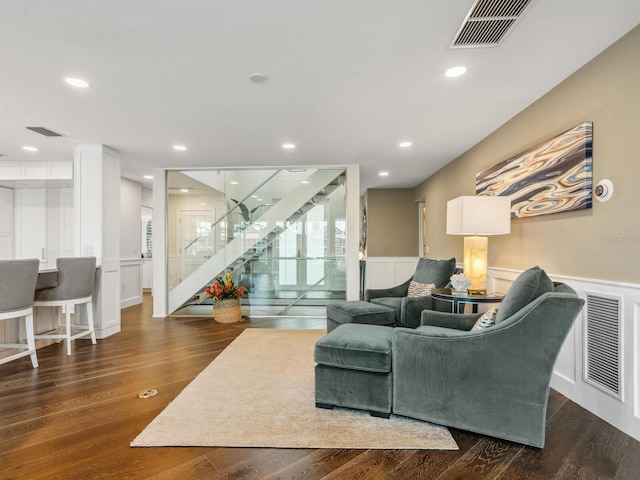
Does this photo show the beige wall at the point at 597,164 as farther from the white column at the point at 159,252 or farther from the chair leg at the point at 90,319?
the white column at the point at 159,252

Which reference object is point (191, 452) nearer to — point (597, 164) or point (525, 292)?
point (525, 292)

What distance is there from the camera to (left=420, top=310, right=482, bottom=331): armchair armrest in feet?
8.77

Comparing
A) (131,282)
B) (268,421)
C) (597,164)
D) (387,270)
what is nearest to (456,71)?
(597,164)

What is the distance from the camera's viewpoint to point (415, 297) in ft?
12.3

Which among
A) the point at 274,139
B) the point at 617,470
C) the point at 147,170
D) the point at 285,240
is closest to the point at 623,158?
the point at 617,470

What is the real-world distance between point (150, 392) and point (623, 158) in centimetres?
365

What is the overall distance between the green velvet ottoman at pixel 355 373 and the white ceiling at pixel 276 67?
1.93m

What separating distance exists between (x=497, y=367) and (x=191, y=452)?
175 cm

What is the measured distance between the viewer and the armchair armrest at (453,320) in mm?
2674

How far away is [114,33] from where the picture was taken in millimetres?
2014

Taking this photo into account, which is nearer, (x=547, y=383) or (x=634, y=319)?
(x=547, y=383)

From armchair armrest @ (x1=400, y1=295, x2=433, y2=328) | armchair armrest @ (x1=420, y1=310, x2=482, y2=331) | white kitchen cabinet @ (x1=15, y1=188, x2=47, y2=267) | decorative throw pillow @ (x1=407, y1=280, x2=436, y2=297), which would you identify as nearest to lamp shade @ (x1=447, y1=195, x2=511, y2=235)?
armchair armrest @ (x1=420, y1=310, x2=482, y2=331)

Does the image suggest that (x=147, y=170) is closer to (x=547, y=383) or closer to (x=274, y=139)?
(x=274, y=139)

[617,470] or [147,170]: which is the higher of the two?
[147,170]
